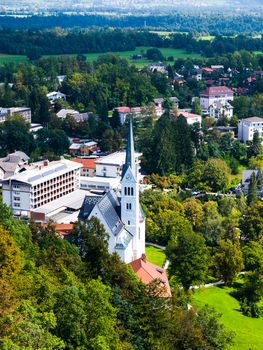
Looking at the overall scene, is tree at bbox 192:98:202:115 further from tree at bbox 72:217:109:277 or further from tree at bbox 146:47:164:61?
tree at bbox 72:217:109:277

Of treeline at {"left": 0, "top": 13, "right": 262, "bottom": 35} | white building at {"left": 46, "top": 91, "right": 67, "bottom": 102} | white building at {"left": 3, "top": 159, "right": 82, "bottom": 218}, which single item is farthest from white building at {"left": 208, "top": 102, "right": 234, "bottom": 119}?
treeline at {"left": 0, "top": 13, "right": 262, "bottom": 35}

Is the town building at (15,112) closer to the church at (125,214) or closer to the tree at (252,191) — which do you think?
the tree at (252,191)

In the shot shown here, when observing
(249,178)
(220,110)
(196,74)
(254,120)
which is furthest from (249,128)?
(196,74)

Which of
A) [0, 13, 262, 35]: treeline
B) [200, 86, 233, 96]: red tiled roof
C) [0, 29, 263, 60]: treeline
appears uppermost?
[0, 29, 263, 60]: treeline

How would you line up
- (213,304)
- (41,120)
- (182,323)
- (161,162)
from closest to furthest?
(182,323) < (213,304) < (161,162) < (41,120)

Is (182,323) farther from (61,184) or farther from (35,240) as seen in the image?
(61,184)

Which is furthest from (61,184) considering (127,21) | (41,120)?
(127,21)
